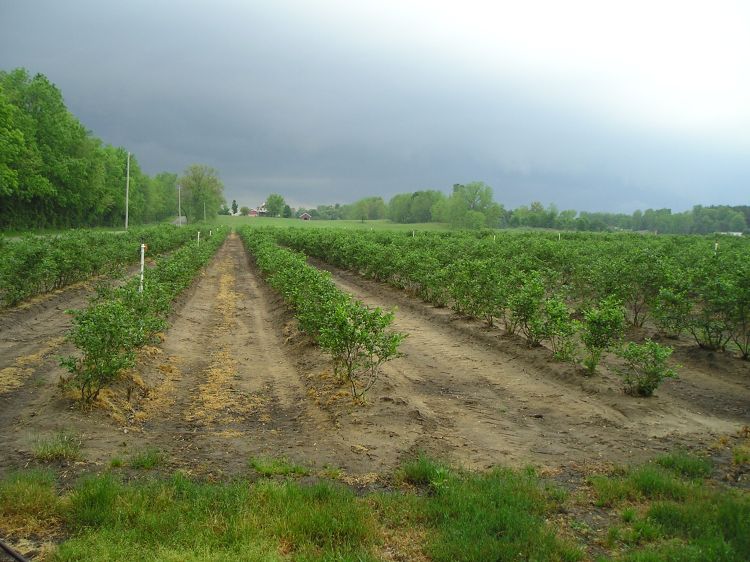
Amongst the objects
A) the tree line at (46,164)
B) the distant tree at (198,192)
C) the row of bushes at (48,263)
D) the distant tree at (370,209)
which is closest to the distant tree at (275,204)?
the distant tree at (370,209)

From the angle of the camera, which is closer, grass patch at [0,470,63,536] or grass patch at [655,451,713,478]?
grass patch at [0,470,63,536]

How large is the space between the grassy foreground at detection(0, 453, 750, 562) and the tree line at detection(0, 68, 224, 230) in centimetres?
4246

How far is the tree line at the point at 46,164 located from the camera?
40969 mm

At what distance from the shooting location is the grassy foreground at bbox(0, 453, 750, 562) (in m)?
3.57

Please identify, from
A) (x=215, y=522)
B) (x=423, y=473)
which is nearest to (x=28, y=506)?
(x=215, y=522)

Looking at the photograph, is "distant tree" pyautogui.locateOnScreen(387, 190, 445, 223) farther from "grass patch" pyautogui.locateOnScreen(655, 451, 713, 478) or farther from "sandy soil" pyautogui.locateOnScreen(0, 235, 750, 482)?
"grass patch" pyautogui.locateOnScreen(655, 451, 713, 478)

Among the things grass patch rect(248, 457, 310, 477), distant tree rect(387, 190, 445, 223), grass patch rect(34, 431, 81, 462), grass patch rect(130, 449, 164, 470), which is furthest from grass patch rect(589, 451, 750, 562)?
distant tree rect(387, 190, 445, 223)

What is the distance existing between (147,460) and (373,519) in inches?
93.2

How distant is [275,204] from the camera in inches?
7032

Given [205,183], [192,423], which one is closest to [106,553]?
[192,423]

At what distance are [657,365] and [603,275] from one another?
5077 millimetres

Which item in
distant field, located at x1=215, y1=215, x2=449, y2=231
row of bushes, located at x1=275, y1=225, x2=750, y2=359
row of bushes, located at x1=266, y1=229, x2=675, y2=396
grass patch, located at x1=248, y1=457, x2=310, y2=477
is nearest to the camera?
grass patch, located at x1=248, y1=457, x2=310, y2=477

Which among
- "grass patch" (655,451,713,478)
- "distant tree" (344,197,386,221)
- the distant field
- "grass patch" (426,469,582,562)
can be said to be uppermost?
"distant tree" (344,197,386,221)

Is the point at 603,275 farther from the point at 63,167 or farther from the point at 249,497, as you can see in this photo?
the point at 63,167
